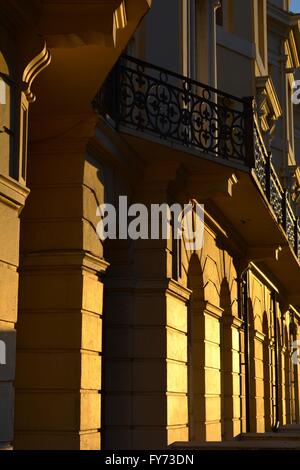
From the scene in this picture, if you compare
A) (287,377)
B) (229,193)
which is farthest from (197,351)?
(287,377)

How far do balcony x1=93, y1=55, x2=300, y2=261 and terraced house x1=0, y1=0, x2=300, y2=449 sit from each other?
0.12ft

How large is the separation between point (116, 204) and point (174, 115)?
1.73m

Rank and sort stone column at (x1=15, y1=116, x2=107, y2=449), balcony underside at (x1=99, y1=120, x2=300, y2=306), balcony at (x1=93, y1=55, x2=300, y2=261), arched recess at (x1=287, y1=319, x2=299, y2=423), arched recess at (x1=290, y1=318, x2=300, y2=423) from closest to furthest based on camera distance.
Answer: stone column at (x1=15, y1=116, x2=107, y2=449) < balcony at (x1=93, y1=55, x2=300, y2=261) < balcony underside at (x1=99, y1=120, x2=300, y2=306) < arched recess at (x1=287, y1=319, x2=299, y2=423) < arched recess at (x1=290, y1=318, x2=300, y2=423)

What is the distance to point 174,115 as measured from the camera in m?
15.5

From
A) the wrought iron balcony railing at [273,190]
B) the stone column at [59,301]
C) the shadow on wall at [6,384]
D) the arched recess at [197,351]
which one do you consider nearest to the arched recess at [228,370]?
the wrought iron balcony railing at [273,190]

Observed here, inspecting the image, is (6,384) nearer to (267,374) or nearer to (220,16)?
(220,16)

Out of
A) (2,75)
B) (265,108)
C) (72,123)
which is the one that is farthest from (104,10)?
(265,108)

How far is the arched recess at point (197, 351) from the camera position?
18891 millimetres

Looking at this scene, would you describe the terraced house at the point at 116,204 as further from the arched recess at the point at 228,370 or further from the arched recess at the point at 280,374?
the arched recess at the point at 280,374

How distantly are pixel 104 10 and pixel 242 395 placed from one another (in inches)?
614

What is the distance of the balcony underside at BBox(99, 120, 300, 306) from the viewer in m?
15.0

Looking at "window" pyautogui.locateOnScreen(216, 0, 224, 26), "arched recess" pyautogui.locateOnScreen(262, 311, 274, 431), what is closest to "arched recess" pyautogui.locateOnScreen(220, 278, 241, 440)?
"window" pyautogui.locateOnScreen(216, 0, 224, 26)

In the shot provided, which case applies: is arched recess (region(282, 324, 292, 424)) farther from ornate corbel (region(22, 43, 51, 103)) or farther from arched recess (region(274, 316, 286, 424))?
ornate corbel (region(22, 43, 51, 103))

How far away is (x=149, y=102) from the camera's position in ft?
49.5
